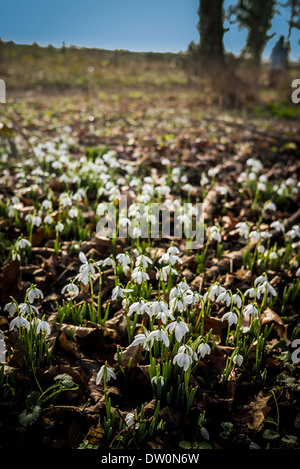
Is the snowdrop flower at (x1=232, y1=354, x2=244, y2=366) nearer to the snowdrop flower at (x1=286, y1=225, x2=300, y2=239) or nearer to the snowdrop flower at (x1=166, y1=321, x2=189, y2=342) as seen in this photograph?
the snowdrop flower at (x1=166, y1=321, x2=189, y2=342)

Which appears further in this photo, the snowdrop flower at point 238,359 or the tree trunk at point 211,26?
the tree trunk at point 211,26

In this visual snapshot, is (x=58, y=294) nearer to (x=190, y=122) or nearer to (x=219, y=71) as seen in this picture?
(x=190, y=122)

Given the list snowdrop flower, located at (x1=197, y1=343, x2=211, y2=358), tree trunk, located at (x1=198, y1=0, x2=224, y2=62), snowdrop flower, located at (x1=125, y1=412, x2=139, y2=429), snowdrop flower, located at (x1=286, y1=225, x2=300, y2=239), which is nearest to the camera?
snowdrop flower, located at (x1=125, y1=412, x2=139, y2=429)

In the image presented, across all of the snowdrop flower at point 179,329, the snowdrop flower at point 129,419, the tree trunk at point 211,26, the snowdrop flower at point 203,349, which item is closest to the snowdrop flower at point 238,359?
the snowdrop flower at point 203,349

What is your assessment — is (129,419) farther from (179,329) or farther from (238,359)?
(238,359)

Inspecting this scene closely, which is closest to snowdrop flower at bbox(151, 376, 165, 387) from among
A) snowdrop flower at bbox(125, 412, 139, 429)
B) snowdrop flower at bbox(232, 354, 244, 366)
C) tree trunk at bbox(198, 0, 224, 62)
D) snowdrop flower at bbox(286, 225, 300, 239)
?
snowdrop flower at bbox(125, 412, 139, 429)

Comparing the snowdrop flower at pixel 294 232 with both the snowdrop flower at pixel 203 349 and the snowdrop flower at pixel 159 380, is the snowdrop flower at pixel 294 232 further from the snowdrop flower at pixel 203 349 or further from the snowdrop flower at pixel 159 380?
the snowdrop flower at pixel 159 380

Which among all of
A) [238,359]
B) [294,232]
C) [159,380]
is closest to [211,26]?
[294,232]

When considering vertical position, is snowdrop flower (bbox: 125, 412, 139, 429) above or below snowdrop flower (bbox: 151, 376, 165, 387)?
below

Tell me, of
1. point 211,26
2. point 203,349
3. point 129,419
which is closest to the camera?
point 129,419

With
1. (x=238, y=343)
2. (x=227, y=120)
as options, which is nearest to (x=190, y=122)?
(x=227, y=120)

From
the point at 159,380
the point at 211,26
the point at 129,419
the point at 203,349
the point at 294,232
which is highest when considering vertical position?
the point at 211,26

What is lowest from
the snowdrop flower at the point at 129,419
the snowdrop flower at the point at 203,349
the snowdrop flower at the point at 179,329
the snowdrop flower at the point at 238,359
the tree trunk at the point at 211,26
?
the snowdrop flower at the point at 129,419

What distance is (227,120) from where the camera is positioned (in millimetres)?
7625
